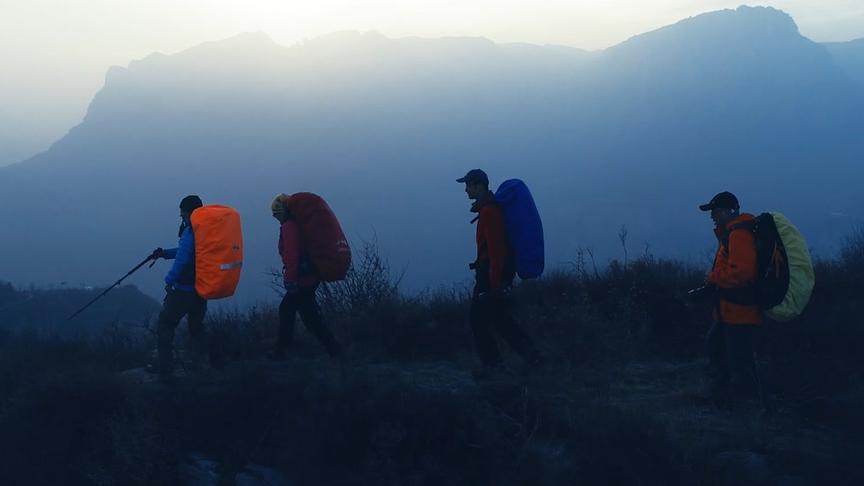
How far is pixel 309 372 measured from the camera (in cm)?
768

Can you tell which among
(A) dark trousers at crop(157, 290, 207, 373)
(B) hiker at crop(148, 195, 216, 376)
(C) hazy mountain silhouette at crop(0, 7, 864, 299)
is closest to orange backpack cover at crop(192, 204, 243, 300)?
(B) hiker at crop(148, 195, 216, 376)

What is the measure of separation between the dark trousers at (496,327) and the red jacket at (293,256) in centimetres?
156

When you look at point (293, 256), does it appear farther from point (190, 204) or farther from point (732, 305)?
point (732, 305)

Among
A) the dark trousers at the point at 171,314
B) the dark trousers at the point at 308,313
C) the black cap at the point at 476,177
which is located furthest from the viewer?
the dark trousers at the point at 308,313

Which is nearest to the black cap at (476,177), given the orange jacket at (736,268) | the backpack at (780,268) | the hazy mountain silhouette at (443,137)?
the orange jacket at (736,268)

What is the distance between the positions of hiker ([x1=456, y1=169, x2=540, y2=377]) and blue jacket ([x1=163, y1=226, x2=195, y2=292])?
246 cm

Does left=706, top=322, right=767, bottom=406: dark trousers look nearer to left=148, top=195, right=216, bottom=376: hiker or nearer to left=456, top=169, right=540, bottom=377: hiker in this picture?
left=456, top=169, right=540, bottom=377: hiker

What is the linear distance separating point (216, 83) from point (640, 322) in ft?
360

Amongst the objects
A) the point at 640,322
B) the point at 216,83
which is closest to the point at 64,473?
the point at 640,322

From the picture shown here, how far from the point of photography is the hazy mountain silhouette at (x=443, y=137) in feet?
276

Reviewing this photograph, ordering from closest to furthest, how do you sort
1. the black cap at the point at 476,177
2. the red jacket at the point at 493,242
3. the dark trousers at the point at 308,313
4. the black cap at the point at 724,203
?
the black cap at the point at 724,203 < the red jacket at the point at 493,242 < the black cap at the point at 476,177 < the dark trousers at the point at 308,313

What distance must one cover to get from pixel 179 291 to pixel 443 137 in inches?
3961

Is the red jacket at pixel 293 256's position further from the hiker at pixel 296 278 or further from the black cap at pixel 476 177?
the black cap at pixel 476 177

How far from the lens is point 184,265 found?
801cm
